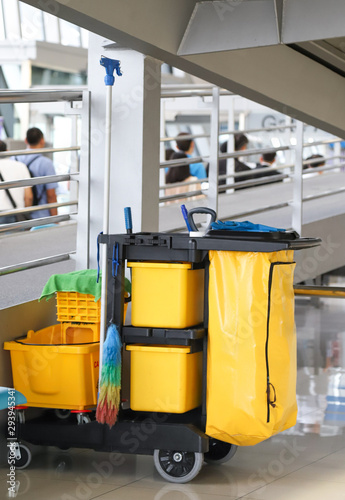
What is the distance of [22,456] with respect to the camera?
321 cm

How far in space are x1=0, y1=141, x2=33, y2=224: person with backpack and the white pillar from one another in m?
1.12

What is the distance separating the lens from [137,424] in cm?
307

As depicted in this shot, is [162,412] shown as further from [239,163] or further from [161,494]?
[239,163]

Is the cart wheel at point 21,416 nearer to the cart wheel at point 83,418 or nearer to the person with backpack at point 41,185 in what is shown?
the cart wheel at point 83,418

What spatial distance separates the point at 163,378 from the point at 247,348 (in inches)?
13.3

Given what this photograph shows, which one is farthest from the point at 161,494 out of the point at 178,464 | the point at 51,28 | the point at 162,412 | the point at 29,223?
the point at 51,28

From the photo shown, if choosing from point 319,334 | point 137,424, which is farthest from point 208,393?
point 319,334

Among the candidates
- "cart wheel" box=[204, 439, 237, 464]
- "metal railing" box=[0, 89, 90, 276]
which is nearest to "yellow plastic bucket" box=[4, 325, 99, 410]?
"metal railing" box=[0, 89, 90, 276]

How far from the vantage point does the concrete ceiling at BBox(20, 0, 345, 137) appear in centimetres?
307

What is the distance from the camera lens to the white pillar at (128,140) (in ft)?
11.9

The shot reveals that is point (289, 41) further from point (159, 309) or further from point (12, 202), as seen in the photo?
point (12, 202)

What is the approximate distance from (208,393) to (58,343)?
0.74 m

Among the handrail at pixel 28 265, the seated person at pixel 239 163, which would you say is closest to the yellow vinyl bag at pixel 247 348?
the handrail at pixel 28 265

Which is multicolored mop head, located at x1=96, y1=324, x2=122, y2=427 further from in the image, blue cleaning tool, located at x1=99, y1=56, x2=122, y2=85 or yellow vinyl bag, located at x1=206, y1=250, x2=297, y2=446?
blue cleaning tool, located at x1=99, y1=56, x2=122, y2=85
